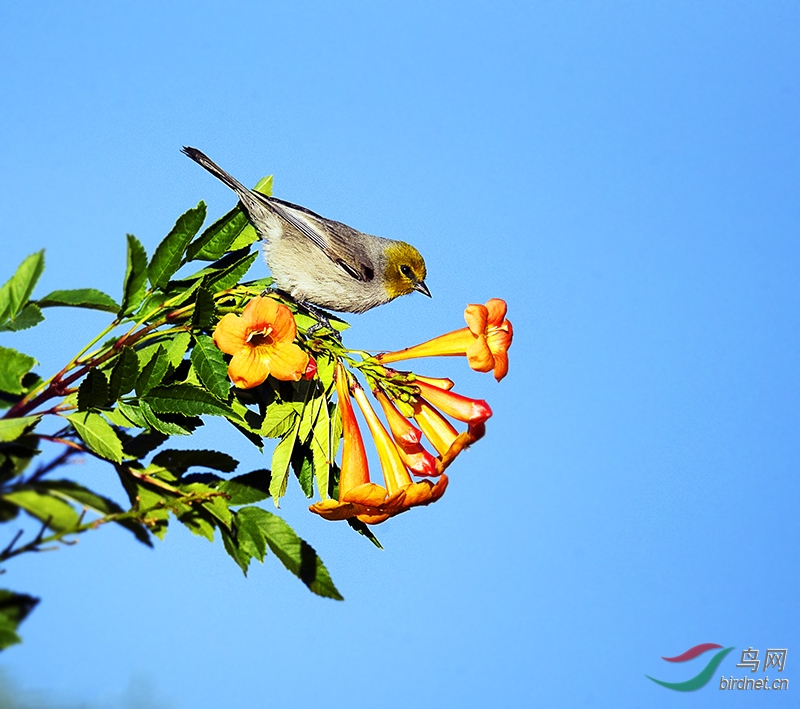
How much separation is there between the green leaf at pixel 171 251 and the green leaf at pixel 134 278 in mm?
76

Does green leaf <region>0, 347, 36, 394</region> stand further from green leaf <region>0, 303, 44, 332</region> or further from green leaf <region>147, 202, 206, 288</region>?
green leaf <region>147, 202, 206, 288</region>

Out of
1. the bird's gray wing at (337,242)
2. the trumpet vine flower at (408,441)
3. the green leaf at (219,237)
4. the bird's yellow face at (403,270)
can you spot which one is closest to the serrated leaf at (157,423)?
the green leaf at (219,237)

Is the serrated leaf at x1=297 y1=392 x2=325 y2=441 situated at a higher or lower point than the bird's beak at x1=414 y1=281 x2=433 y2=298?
lower

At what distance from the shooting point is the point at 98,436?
9.02 feet

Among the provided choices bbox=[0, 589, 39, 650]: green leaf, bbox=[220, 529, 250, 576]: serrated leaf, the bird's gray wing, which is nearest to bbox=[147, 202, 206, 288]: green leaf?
bbox=[220, 529, 250, 576]: serrated leaf

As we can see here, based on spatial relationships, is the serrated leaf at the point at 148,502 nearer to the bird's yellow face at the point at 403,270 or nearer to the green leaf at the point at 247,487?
the green leaf at the point at 247,487

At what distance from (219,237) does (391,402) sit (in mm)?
1017

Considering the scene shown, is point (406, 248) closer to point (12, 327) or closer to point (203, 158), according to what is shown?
point (203, 158)

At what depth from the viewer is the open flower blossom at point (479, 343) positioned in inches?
125

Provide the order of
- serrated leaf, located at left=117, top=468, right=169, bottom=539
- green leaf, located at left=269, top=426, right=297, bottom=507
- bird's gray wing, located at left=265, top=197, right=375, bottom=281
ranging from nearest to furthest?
serrated leaf, located at left=117, top=468, right=169, bottom=539 < green leaf, located at left=269, top=426, right=297, bottom=507 < bird's gray wing, located at left=265, top=197, right=375, bottom=281

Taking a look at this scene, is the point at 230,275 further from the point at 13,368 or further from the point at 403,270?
the point at 403,270

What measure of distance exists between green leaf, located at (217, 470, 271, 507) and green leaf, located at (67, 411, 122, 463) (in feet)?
1.51

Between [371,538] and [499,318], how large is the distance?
1051mm

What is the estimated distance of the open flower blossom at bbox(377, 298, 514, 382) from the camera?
10.5ft
